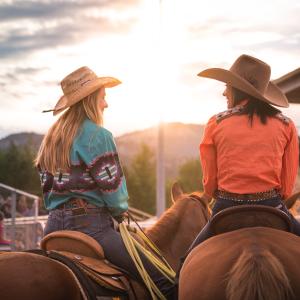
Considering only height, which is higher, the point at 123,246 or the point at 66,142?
the point at 66,142

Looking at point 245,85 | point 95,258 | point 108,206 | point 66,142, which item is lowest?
point 95,258

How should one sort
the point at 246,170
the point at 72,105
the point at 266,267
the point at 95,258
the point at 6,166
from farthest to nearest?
the point at 6,166, the point at 72,105, the point at 95,258, the point at 246,170, the point at 266,267

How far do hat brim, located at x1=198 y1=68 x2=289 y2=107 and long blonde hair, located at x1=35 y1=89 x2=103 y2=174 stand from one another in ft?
2.74

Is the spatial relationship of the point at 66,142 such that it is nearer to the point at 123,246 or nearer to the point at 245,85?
the point at 123,246

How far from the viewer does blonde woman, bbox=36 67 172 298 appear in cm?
459

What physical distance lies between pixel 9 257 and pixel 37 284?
Answer: 0.22 meters

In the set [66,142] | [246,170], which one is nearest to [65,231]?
[66,142]

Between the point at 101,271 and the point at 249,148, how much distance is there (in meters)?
1.22

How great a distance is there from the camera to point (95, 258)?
4.48m

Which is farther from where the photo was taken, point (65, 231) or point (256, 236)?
point (65, 231)

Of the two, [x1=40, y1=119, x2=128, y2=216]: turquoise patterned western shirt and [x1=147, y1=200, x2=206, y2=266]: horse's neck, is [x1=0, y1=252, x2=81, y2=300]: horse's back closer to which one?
[x1=40, y1=119, x2=128, y2=216]: turquoise patterned western shirt

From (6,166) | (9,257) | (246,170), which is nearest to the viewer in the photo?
(9,257)

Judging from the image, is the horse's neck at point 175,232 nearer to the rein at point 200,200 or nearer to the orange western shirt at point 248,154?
the rein at point 200,200

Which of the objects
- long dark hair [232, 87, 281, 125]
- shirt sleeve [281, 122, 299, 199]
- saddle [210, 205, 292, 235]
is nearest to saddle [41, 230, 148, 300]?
saddle [210, 205, 292, 235]
